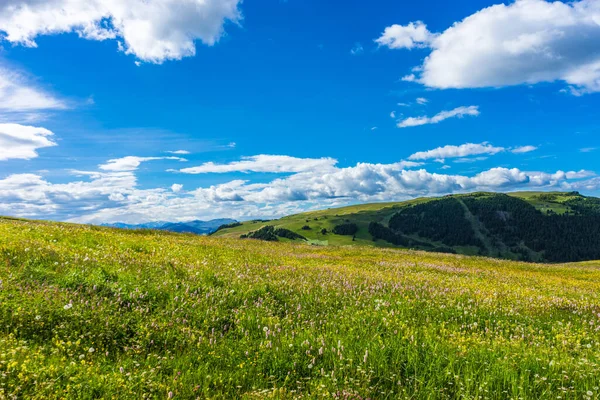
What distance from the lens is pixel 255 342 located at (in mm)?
6113

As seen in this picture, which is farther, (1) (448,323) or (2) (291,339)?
(1) (448,323)

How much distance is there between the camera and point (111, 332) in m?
6.06

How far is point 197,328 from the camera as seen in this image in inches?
266

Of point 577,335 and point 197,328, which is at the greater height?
point 197,328

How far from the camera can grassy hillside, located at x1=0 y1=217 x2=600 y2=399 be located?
4.71m

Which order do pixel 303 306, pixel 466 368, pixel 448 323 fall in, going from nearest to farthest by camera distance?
1. pixel 466 368
2. pixel 448 323
3. pixel 303 306

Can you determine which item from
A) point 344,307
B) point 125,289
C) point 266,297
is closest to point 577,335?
point 344,307

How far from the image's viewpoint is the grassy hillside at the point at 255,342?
4.71 m

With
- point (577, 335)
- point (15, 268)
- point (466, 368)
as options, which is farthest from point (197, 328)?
point (577, 335)

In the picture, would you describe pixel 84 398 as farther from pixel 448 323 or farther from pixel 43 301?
pixel 448 323

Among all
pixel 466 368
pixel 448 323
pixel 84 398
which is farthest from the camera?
pixel 448 323

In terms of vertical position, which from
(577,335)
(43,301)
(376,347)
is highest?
(43,301)

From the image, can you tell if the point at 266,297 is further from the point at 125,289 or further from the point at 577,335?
the point at 577,335

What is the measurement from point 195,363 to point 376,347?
293 centimetres
